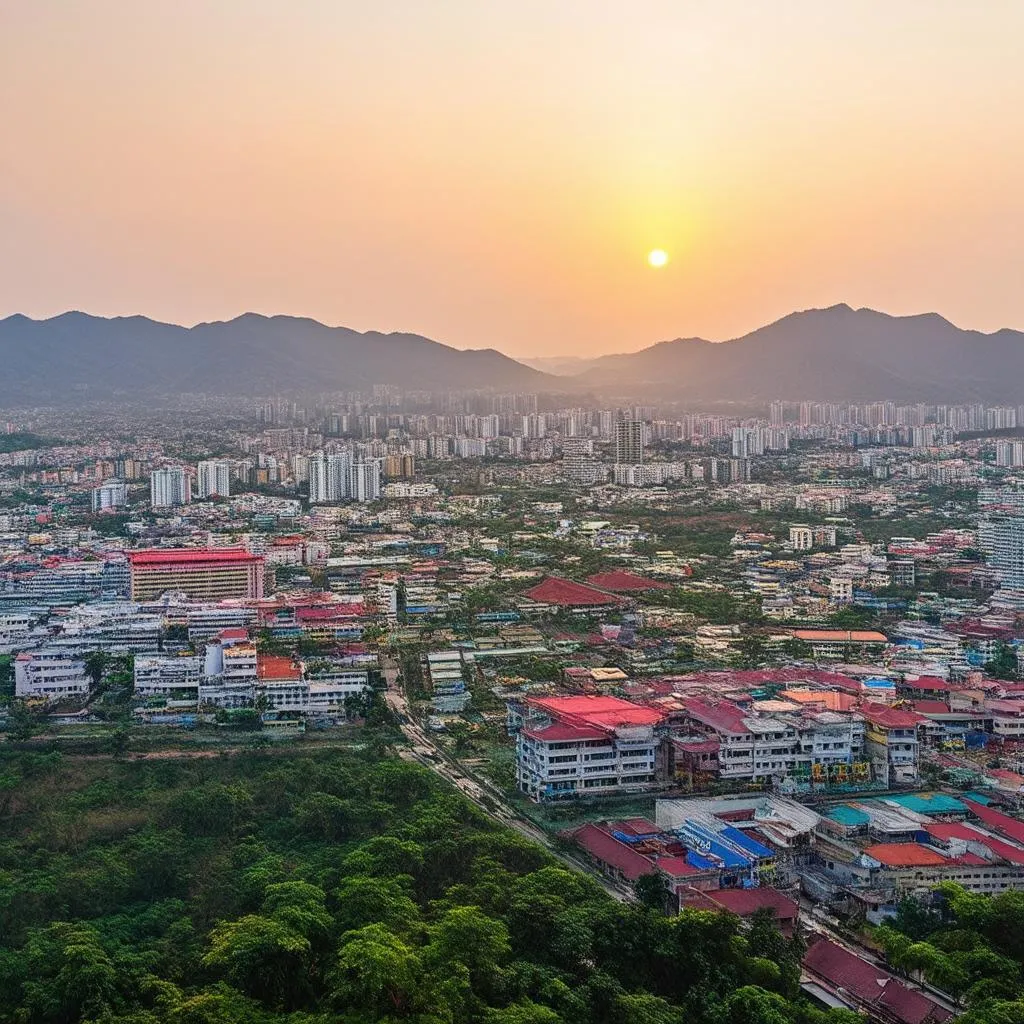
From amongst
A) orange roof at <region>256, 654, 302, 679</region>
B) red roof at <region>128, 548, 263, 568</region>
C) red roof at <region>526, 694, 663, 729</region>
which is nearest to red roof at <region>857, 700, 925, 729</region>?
red roof at <region>526, 694, 663, 729</region>

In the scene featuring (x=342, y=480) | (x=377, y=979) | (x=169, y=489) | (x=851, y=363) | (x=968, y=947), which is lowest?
(x=968, y=947)

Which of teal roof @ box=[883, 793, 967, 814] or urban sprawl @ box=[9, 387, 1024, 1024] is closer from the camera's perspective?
urban sprawl @ box=[9, 387, 1024, 1024]

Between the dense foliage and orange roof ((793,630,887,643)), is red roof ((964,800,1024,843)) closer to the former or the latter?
the dense foliage

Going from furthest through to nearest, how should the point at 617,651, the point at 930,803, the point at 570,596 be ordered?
the point at 570,596, the point at 617,651, the point at 930,803

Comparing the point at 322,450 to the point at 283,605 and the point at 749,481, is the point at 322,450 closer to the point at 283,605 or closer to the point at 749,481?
the point at 749,481

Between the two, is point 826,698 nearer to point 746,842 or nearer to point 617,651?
point 746,842

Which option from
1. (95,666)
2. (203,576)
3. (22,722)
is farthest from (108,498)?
(22,722)

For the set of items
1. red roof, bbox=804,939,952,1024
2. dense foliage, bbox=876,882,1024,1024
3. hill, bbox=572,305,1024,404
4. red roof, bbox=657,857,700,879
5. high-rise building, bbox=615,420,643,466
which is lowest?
red roof, bbox=804,939,952,1024
